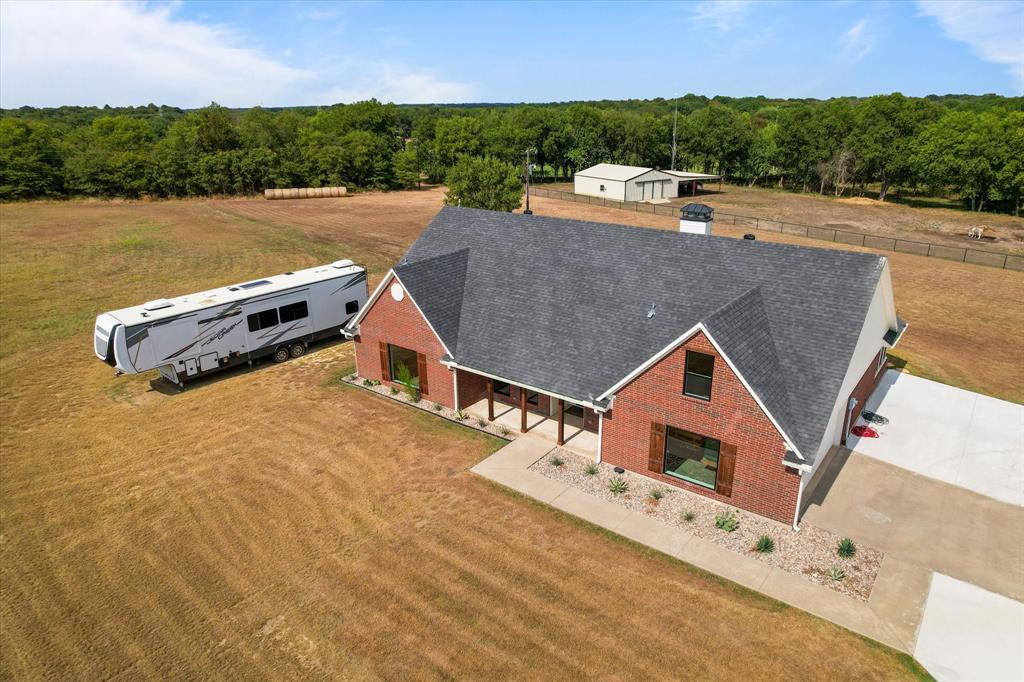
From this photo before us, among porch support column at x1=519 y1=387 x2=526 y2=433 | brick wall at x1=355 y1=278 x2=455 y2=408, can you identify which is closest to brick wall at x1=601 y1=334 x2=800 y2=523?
porch support column at x1=519 y1=387 x2=526 y2=433

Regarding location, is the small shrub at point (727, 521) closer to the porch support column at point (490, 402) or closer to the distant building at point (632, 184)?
the porch support column at point (490, 402)

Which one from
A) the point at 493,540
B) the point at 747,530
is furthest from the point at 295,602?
the point at 747,530

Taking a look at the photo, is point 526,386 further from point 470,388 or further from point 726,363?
point 726,363

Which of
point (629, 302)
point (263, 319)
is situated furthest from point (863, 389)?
point (263, 319)

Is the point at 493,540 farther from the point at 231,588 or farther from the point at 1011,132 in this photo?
the point at 1011,132

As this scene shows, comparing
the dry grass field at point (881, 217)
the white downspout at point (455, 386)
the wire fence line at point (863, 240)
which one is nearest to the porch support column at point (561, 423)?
the white downspout at point (455, 386)

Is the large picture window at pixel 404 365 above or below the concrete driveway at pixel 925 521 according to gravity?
above
